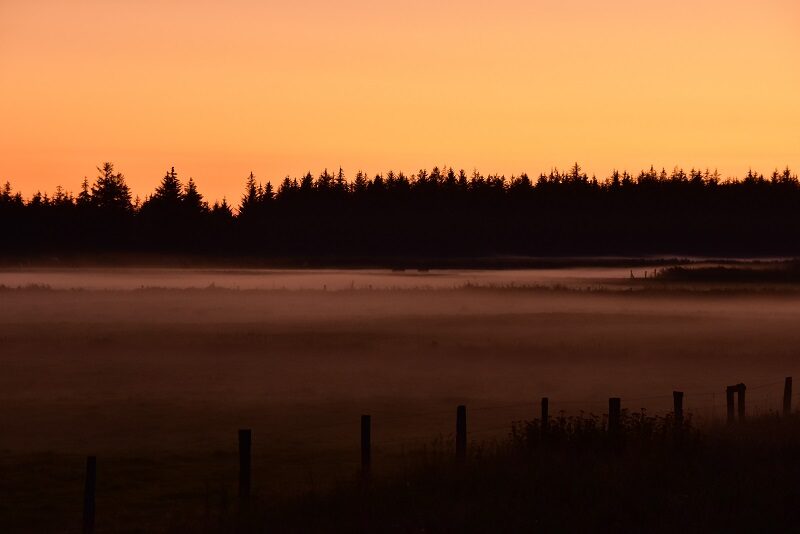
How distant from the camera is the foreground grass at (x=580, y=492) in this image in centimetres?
1534

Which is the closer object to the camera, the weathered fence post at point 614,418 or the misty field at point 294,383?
the weathered fence post at point 614,418

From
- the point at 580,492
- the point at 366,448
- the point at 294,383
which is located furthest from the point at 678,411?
the point at 294,383

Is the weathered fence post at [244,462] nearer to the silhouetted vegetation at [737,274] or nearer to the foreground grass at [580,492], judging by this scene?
the foreground grass at [580,492]

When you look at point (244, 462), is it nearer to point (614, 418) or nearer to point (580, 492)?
point (580, 492)

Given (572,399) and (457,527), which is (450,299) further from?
(457,527)

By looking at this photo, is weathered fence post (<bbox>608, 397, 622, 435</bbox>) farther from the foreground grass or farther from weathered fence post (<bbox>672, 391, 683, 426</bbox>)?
weathered fence post (<bbox>672, 391, 683, 426</bbox>)

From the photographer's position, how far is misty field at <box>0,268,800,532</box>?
26844mm

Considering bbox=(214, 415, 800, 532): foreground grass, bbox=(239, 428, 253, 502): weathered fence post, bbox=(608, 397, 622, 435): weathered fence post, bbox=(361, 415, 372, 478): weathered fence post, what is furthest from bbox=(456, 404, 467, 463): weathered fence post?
bbox=(239, 428, 253, 502): weathered fence post

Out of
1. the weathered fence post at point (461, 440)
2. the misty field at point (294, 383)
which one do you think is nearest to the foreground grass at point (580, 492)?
the weathered fence post at point (461, 440)

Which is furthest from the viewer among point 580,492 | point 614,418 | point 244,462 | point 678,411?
point 678,411

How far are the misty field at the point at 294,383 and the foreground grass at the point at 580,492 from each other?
189 centimetres

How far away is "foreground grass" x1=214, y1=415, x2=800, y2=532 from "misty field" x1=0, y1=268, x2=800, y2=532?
1889 mm

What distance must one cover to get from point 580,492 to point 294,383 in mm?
37785

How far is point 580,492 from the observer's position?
17.0m
